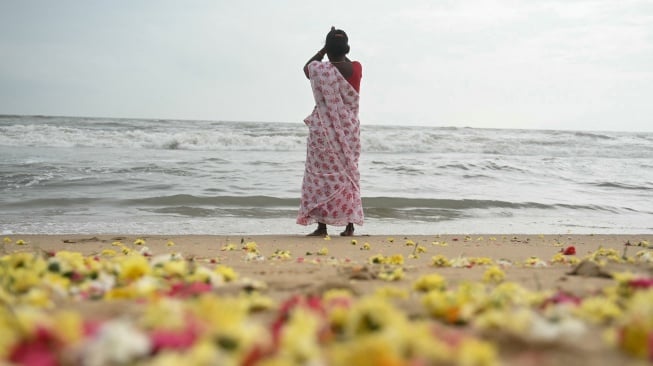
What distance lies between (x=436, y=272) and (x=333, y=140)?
130 inches

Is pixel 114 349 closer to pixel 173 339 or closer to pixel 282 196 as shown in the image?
pixel 173 339

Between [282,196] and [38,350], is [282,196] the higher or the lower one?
the lower one

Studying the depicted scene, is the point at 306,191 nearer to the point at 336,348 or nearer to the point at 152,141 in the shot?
the point at 336,348

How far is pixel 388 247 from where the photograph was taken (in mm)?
5590

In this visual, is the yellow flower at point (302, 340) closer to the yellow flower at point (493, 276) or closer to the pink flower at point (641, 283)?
the pink flower at point (641, 283)

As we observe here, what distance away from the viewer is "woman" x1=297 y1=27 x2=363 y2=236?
639 centimetres

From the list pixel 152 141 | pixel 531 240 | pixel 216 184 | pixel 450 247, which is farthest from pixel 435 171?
pixel 152 141

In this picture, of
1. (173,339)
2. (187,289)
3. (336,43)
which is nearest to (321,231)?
(336,43)

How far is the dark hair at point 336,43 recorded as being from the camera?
6352 mm

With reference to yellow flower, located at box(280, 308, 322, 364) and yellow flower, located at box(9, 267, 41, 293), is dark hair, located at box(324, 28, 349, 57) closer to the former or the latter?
yellow flower, located at box(9, 267, 41, 293)

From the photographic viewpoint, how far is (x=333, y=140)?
21.4 feet

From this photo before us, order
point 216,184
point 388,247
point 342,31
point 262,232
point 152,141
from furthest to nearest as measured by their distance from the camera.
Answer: point 152,141, point 216,184, point 262,232, point 342,31, point 388,247

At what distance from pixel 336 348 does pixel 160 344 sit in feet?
1.37

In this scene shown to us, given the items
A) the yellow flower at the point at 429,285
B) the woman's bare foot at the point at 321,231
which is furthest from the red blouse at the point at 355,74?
the yellow flower at the point at 429,285
